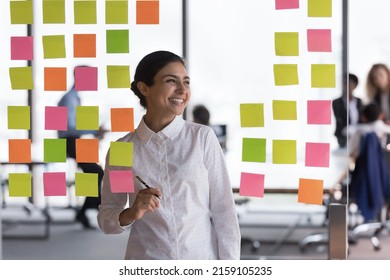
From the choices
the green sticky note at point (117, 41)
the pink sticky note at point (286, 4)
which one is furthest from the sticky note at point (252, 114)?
the green sticky note at point (117, 41)

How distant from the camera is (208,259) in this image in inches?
73.0

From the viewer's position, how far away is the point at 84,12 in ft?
6.56

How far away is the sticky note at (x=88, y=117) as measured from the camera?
2.06m

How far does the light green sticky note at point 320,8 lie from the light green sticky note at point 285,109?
0.26 m

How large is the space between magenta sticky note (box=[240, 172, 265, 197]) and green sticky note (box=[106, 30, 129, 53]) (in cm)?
51

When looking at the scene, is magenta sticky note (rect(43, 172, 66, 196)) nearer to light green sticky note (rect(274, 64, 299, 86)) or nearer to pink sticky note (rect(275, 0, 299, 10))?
light green sticky note (rect(274, 64, 299, 86))

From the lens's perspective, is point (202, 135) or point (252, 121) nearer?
point (202, 135)

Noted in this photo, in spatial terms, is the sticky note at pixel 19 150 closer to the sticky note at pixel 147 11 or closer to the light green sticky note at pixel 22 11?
the light green sticky note at pixel 22 11

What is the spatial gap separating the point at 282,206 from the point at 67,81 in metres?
4.51

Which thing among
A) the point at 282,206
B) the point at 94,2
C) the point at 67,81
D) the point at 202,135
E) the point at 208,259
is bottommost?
the point at 282,206

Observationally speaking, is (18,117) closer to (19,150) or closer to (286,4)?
(19,150)

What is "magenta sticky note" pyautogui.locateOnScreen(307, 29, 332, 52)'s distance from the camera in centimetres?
195
